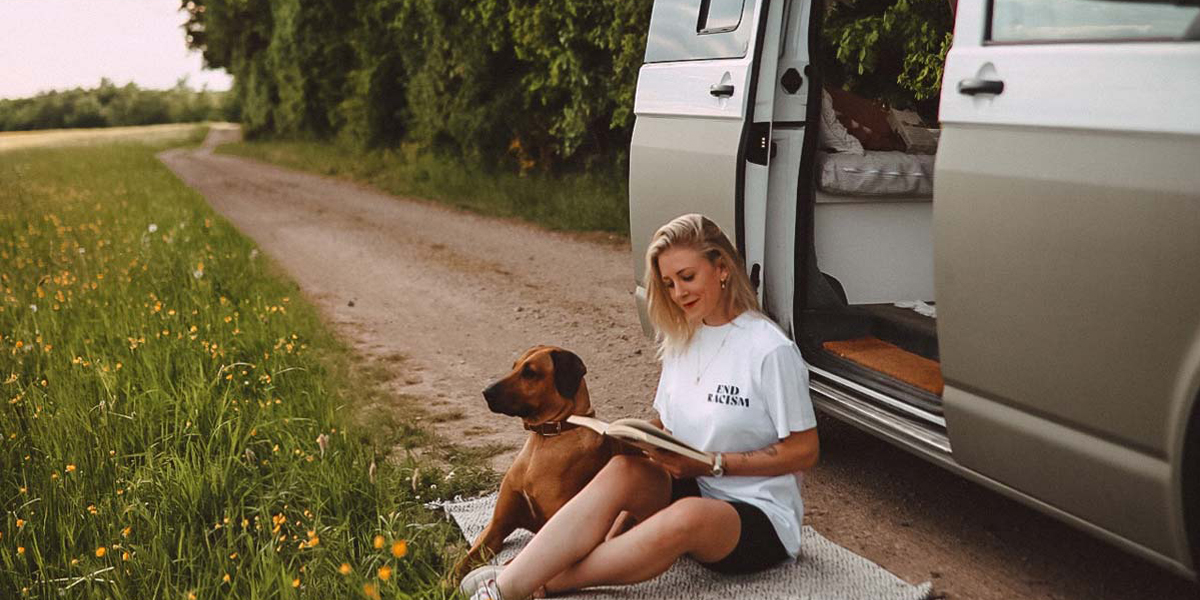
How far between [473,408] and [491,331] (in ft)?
5.43

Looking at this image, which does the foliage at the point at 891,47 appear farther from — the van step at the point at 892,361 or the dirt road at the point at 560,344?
the van step at the point at 892,361

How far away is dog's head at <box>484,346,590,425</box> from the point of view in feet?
10.3

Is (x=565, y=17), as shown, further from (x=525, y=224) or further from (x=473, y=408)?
(x=473, y=408)

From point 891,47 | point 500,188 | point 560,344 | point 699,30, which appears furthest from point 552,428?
point 500,188

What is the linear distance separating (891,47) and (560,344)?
9.50 feet

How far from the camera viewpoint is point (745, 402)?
2994mm

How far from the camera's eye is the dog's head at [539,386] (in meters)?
3.13

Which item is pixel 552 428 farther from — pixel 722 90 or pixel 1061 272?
pixel 722 90

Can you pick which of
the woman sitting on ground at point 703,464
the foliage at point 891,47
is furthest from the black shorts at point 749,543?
the foliage at point 891,47

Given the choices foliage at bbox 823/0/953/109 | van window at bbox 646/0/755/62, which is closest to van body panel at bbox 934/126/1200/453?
van window at bbox 646/0/755/62

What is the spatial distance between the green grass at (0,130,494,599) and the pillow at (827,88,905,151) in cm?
206

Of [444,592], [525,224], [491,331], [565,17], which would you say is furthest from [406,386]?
[565,17]

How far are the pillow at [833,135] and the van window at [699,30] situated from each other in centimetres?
50

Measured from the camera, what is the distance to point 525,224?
38.4ft
